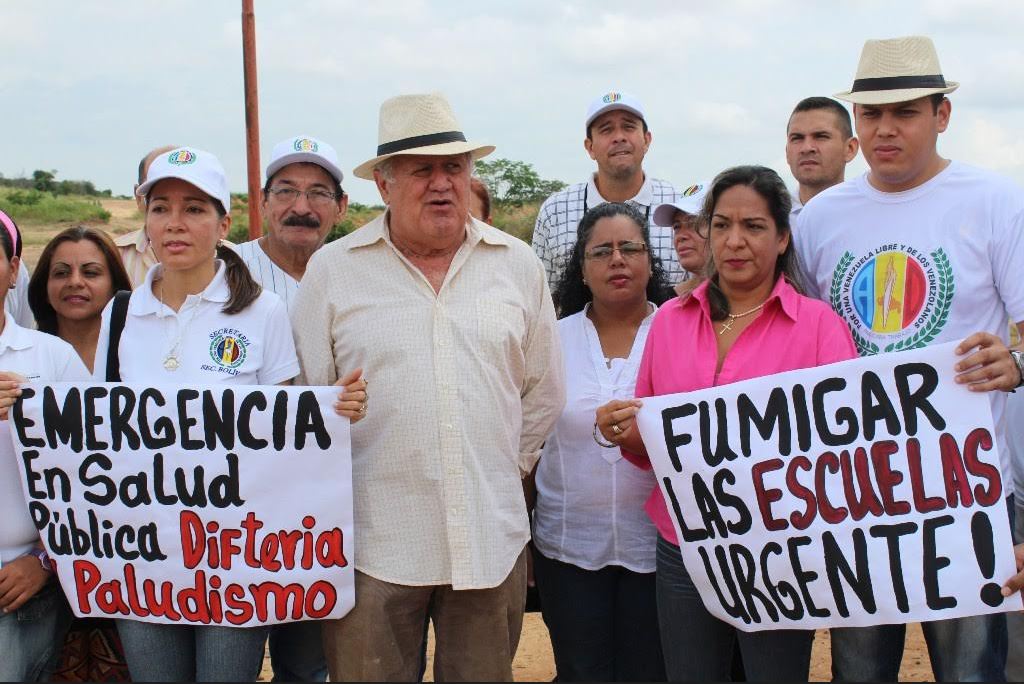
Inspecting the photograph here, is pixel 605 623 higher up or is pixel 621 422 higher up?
pixel 621 422

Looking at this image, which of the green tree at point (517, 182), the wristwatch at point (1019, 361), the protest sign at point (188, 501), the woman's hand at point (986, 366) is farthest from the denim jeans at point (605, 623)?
the green tree at point (517, 182)

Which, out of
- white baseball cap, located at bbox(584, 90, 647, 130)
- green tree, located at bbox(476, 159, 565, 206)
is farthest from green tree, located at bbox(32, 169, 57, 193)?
white baseball cap, located at bbox(584, 90, 647, 130)

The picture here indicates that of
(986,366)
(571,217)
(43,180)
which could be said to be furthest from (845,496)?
(43,180)

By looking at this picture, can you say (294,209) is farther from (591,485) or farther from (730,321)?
(730,321)

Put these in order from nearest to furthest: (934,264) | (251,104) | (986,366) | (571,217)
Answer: (986,366), (934,264), (571,217), (251,104)

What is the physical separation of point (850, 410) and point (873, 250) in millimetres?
647

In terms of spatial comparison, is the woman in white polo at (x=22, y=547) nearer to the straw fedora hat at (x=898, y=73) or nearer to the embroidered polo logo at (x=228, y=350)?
the embroidered polo logo at (x=228, y=350)

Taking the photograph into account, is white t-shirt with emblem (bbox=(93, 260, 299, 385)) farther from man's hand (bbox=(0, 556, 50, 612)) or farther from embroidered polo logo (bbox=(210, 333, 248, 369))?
man's hand (bbox=(0, 556, 50, 612))

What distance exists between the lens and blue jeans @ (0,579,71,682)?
3.78m

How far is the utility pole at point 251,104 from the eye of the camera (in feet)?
49.5

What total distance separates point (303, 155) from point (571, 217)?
196cm

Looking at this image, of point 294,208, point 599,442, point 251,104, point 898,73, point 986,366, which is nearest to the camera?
point 986,366

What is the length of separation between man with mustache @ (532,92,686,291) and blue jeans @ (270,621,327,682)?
275 cm

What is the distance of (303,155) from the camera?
16.8 ft
